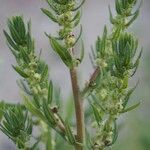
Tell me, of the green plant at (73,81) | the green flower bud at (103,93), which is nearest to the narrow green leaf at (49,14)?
the green plant at (73,81)

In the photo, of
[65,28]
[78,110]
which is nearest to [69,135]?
[78,110]

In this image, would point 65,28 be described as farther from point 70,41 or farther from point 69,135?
point 69,135

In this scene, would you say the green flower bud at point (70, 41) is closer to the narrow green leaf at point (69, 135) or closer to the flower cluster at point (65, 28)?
the flower cluster at point (65, 28)

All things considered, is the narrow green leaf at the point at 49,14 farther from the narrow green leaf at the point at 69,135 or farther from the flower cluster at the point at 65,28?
the narrow green leaf at the point at 69,135

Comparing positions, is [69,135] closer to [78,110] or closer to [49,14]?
[78,110]

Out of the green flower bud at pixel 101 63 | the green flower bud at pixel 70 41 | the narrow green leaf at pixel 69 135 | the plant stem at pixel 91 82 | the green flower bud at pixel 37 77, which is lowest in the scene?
the narrow green leaf at pixel 69 135

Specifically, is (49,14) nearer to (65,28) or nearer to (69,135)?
(65,28)

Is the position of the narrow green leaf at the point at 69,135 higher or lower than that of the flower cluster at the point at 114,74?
lower

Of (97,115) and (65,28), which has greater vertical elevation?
(65,28)

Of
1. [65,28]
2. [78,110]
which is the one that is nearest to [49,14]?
[65,28]
